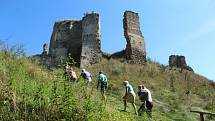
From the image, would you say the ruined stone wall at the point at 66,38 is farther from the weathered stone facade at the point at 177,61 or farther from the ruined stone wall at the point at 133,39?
the weathered stone facade at the point at 177,61

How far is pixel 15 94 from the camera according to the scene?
1261cm

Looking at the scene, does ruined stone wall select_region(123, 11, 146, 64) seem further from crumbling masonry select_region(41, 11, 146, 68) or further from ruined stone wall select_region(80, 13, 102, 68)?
ruined stone wall select_region(80, 13, 102, 68)

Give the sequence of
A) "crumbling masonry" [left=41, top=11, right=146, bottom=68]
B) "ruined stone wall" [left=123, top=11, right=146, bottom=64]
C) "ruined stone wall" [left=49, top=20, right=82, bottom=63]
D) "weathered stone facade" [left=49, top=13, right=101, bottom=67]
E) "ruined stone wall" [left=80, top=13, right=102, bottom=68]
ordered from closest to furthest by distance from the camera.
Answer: "ruined stone wall" [left=80, top=13, right=102, bottom=68] → "weathered stone facade" [left=49, top=13, right=101, bottom=67] → "crumbling masonry" [left=41, top=11, right=146, bottom=68] → "ruined stone wall" [left=123, top=11, right=146, bottom=64] → "ruined stone wall" [left=49, top=20, right=82, bottom=63]

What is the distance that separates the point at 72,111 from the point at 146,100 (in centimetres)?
780

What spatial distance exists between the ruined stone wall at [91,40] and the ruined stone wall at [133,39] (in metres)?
2.59

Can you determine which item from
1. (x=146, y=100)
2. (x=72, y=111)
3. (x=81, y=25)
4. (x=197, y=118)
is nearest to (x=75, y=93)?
(x=72, y=111)

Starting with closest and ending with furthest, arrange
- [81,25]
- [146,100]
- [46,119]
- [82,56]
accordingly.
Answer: [46,119] → [146,100] → [82,56] → [81,25]

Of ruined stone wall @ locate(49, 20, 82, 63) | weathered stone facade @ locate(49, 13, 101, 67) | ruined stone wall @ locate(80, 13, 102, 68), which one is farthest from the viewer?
ruined stone wall @ locate(49, 20, 82, 63)

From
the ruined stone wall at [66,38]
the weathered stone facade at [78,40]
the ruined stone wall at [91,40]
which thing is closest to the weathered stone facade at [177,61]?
the ruined stone wall at [91,40]

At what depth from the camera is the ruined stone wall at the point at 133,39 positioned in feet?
139

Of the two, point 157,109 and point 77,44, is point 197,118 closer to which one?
point 157,109

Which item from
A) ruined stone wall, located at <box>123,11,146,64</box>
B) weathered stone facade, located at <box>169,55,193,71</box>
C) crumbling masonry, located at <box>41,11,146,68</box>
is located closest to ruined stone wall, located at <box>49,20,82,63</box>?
crumbling masonry, located at <box>41,11,146,68</box>

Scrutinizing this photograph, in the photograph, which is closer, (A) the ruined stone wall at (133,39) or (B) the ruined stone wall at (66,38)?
(A) the ruined stone wall at (133,39)

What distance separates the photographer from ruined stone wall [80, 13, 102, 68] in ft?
133
